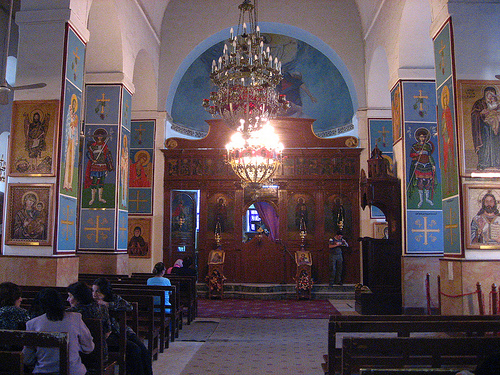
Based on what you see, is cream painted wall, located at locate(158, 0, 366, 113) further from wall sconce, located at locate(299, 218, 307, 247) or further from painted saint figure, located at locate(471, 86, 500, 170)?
painted saint figure, located at locate(471, 86, 500, 170)

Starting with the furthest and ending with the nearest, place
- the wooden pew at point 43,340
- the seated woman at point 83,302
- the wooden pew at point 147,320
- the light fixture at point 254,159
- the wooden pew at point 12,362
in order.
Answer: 1. the light fixture at point 254,159
2. the wooden pew at point 147,320
3. the seated woman at point 83,302
4. the wooden pew at point 43,340
5. the wooden pew at point 12,362

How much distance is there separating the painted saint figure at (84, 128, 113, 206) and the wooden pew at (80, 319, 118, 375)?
7.26 meters

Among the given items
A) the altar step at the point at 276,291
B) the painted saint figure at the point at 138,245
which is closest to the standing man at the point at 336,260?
the altar step at the point at 276,291

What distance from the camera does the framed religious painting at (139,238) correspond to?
50.0 ft

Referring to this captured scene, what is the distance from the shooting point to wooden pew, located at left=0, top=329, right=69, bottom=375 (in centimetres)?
343

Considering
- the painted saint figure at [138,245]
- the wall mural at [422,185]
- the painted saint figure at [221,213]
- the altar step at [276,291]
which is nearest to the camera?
the wall mural at [422,185]

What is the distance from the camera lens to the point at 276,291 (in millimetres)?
14641

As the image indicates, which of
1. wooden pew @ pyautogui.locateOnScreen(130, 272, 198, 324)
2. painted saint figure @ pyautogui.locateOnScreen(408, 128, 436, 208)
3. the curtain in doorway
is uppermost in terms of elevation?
painted saint figure @ pyautogui.locateOnScreen(408, 128, 436, 208)

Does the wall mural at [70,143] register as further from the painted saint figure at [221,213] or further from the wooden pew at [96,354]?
the painted saint figure at [221,213]

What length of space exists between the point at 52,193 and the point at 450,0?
7.06 m

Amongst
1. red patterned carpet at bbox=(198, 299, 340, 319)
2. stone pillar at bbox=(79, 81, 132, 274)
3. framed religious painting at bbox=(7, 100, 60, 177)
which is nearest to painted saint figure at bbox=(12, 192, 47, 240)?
Answer: framed religious painting at bbox=(7, 100, 60, 177)

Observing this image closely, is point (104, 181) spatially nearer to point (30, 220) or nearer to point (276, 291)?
point (30, 220)

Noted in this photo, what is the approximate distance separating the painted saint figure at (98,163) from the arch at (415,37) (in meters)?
7.02

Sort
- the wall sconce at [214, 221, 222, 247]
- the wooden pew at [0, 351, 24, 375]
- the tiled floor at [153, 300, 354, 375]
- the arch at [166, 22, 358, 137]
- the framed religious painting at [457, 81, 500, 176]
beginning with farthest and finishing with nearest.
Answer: the arch at [166, 22, 358, 137]
the wall sconce at [214, 221, 222, 247]
the framed religious painting at [457, 81, 500, 176]
the tiled floor at [153, 300, 354, 375]
the wooden pew at [0, 351, 24, 375]
